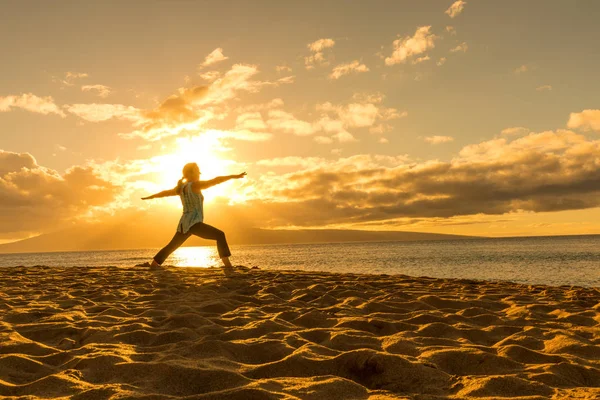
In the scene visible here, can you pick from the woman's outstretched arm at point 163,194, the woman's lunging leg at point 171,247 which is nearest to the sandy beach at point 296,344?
the woman's lunging leg at point 171,247

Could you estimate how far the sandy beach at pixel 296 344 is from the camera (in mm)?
2744

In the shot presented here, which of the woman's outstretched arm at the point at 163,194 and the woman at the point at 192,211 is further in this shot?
the woman's outstretched arm at the point at 163,194

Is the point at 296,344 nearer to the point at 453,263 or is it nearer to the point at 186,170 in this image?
the point at 186,170

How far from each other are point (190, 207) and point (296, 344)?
698 cm

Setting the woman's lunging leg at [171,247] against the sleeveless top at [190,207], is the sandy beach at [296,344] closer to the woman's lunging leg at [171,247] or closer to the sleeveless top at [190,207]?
the woman's lunging leg at [171,247]

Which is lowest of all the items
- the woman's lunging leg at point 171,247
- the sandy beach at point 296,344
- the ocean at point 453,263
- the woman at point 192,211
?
the ocean at point 453,263

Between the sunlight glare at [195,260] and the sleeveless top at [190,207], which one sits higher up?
the sleeveless top at [190,207]

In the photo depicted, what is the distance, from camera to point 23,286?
7.78m

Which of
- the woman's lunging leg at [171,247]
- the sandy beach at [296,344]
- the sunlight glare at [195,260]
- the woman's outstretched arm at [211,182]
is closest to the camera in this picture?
the sandy beach at [296,344]

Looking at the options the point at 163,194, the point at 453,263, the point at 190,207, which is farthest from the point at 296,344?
the point at 453,263

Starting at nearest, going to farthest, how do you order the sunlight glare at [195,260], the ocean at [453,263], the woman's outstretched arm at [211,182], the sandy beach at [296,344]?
1. the sandy beach at [296,344]
2. the woman's outstretched arm at [211,182]
3. the ocean at [453,263]
4. the sunlight glare at [195,260]

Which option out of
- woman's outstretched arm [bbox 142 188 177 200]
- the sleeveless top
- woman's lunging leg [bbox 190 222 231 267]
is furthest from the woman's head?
woman's lunging leg [bbox 190 222 231 267]

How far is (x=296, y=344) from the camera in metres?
3.79

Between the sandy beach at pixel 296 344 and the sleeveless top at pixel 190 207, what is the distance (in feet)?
10.7
